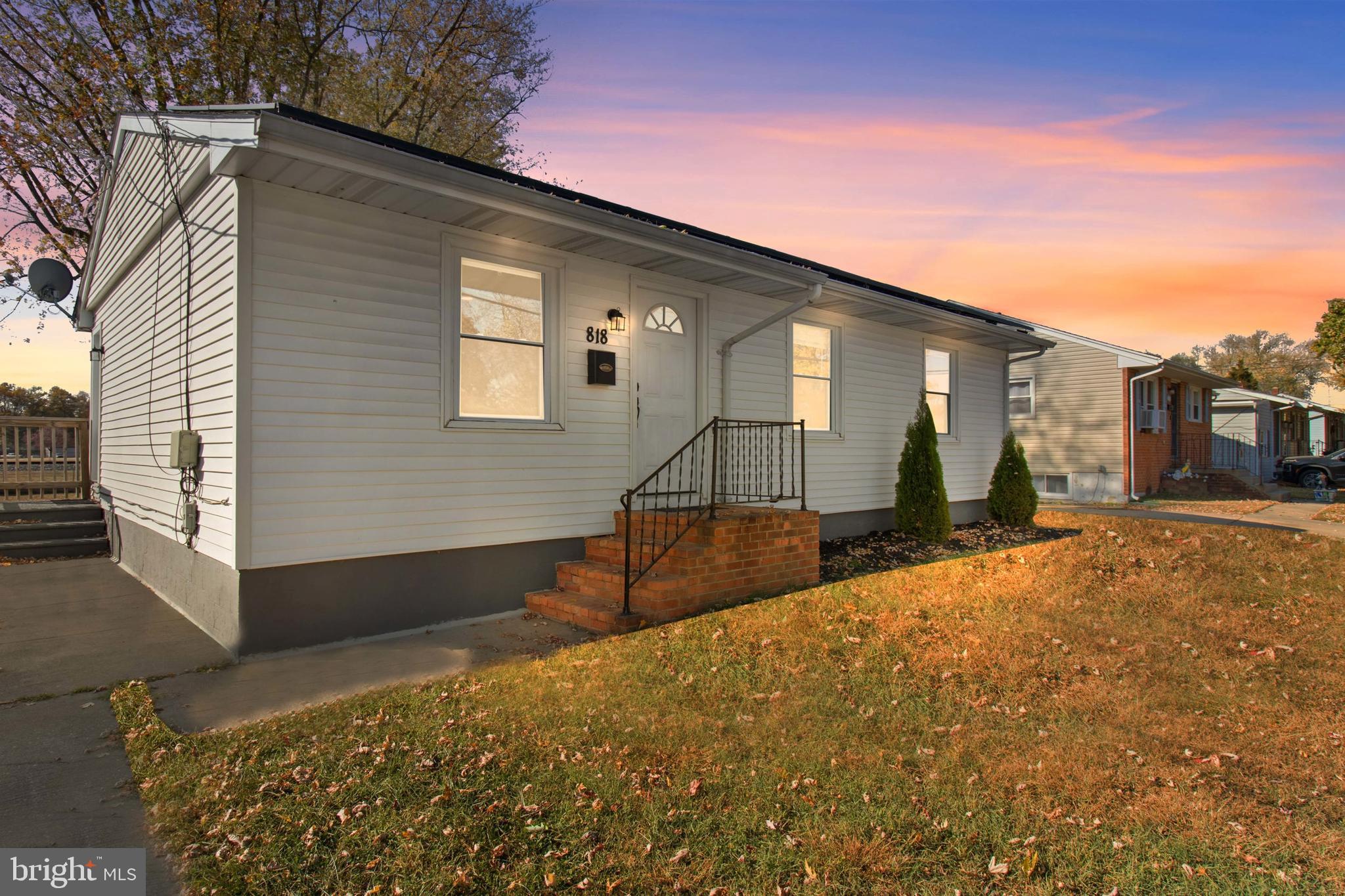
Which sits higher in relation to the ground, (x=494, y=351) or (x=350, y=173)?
(x=350, y=173)

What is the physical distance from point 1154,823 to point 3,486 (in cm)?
1502

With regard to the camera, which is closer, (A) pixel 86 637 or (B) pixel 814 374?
(A) pixel 86 637

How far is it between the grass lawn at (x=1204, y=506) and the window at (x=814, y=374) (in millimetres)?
8285

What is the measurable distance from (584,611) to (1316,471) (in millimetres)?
27674

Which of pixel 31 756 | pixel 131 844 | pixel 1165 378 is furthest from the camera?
pixel 1165 378

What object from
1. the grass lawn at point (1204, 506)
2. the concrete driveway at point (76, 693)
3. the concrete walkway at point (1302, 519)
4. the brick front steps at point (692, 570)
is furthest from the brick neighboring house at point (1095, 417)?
the concrete driveway at point (76, 693)

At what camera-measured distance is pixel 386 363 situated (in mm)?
5230

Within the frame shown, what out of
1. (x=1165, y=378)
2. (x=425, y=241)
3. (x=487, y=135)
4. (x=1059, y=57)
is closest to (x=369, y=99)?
(x=487, y=135)

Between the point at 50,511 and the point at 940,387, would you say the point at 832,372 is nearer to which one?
the point at 940,387

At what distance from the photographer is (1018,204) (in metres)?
9.06

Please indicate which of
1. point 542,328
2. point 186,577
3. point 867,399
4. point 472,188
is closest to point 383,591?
point 186,577

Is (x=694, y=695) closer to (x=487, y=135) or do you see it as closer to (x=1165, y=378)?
(x=487, y=135)

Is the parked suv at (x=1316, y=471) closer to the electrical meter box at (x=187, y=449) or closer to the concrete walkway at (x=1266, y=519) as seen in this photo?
the concrete walkway at (x=1266, y=519)

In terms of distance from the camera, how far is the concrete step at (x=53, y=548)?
8547 mm
